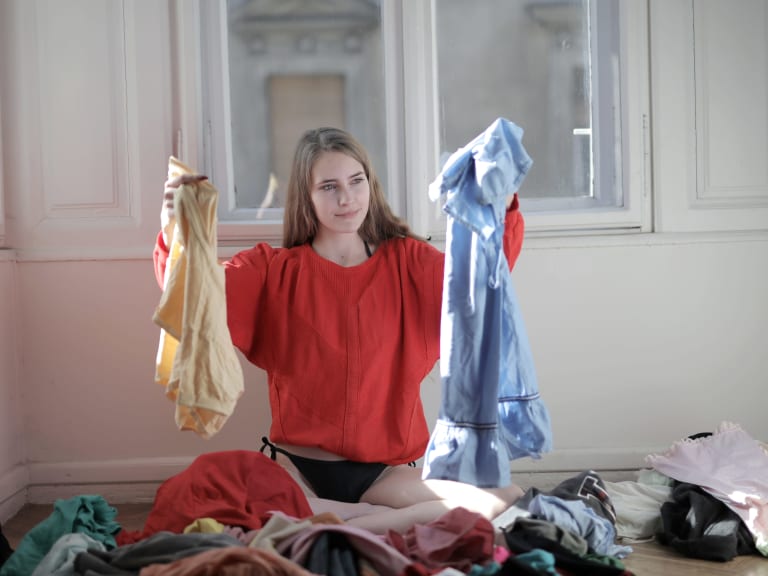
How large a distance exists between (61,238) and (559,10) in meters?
1.64

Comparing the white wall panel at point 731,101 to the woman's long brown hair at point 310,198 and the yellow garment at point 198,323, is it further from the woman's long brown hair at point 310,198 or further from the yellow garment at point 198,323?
the yellow garment at point 198,323

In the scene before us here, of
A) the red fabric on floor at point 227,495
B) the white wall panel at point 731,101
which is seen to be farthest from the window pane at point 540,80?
the red fabric on floor at point 227,495

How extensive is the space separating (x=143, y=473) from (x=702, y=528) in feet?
5.11

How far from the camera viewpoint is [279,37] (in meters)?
2.64

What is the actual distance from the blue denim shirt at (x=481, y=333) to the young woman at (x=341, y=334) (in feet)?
0.86

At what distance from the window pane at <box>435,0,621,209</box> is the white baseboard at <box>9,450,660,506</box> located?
30.4 inches

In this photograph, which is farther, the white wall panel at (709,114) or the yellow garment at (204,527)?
the white wall panel at (709,114)

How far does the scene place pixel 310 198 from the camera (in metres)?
2.21

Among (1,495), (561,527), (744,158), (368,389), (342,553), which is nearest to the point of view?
(342,553)

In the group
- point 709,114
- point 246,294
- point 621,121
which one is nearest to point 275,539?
point 246,294

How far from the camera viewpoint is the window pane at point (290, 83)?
2.64 metres

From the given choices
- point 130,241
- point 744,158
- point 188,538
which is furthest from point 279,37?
point 188,538

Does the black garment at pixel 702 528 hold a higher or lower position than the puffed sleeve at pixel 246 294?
lower

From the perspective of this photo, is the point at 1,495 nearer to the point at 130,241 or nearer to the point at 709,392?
the point at 130,241
